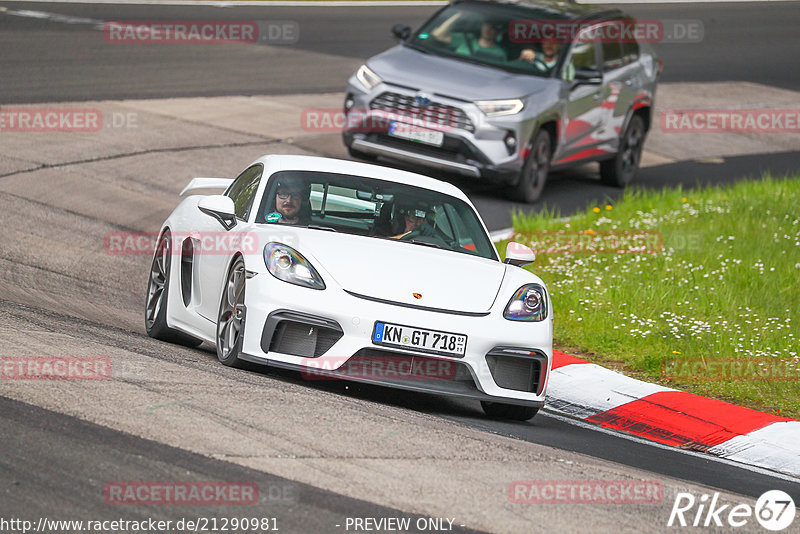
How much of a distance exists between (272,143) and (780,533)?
11.7 meters

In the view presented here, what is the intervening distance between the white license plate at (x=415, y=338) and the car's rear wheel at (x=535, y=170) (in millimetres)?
8188

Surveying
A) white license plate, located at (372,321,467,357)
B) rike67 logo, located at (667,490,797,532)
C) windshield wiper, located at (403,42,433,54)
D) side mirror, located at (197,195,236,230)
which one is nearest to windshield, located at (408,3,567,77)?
windshield wiper, located at (403,42,433,54)

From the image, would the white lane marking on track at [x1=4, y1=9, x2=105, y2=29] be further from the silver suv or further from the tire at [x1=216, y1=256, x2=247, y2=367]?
the tire at [x1=216, y1=256, x2=247, y2=367]

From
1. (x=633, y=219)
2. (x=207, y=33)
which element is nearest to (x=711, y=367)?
(x=633, y=219)

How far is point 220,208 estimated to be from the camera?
8.05 meters

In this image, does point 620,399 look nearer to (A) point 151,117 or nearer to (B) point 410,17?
(A) point 151,117

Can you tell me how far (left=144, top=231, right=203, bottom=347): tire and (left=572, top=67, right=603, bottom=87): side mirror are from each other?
7948 millimetres

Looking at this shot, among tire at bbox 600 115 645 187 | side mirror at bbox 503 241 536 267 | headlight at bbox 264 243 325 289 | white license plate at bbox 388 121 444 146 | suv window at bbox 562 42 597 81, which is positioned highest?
suv window at bbox 562 42 597 81

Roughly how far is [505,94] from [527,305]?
25.1 ft

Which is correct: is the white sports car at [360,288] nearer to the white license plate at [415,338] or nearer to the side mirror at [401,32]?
the white license plate at [415,338]

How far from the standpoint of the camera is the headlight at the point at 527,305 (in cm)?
761

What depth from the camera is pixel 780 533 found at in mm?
5758

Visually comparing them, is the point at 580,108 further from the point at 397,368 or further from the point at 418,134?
the point at 397,368

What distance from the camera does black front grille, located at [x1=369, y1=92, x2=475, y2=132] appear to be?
14.7 m
